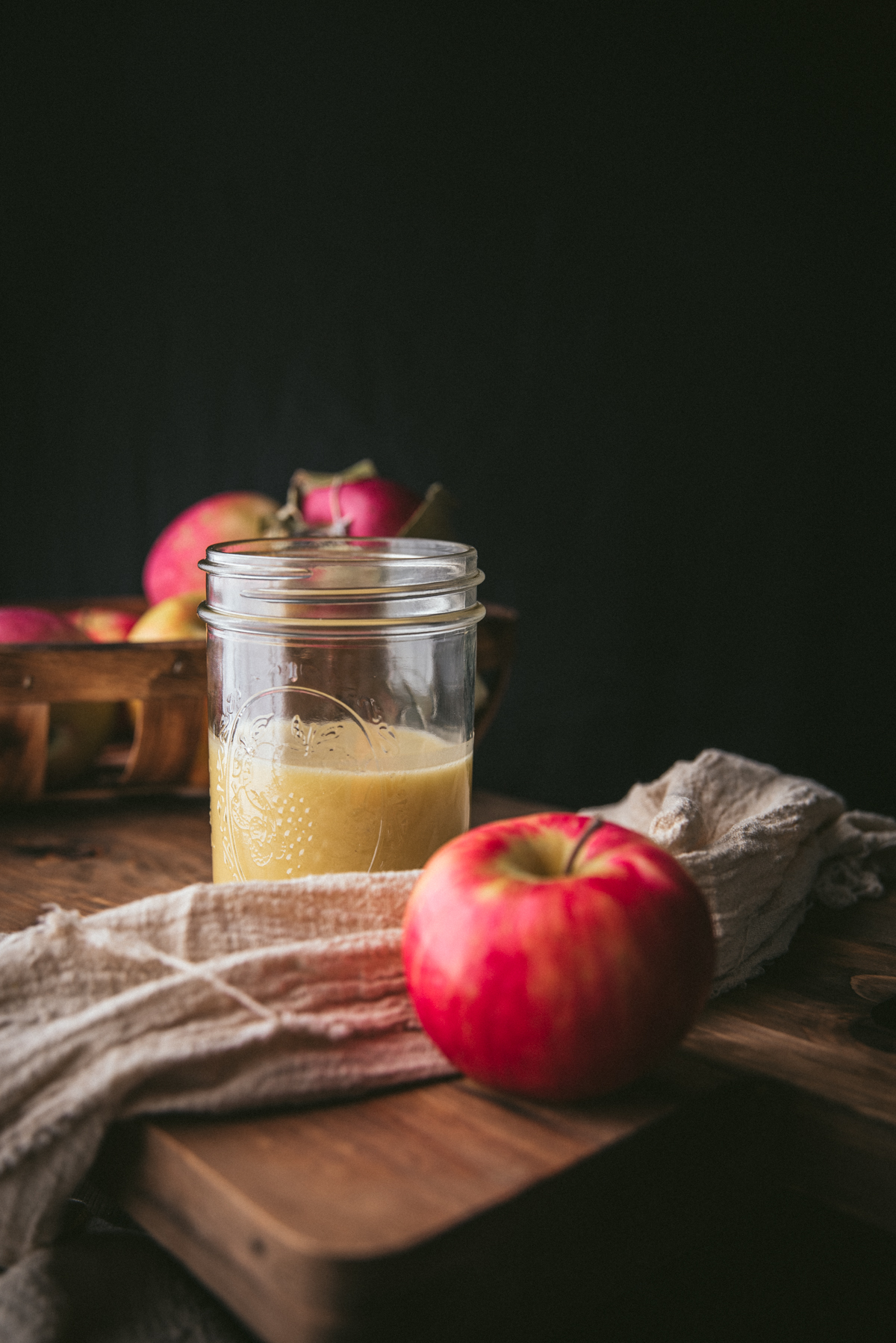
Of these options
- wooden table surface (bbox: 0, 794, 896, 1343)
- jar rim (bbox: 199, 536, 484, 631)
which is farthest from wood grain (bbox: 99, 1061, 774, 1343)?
jar rim (bbox: 199, 536, 484, 631)

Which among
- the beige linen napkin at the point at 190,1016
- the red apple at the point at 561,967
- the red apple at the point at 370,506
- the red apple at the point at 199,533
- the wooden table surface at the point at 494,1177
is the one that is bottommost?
the wooden table surface at the point at 494,1177

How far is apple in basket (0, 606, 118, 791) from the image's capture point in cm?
98

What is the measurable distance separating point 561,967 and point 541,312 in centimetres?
136

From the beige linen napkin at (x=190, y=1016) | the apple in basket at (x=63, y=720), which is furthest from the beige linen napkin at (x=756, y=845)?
the apple in basket at (x=63, y=720)

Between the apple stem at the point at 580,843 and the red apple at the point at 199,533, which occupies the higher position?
the red apple at the point at 199,533

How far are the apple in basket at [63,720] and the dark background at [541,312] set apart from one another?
0.46m

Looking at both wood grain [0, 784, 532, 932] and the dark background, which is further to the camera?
the dark background

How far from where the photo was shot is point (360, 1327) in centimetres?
36

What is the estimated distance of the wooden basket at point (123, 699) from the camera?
0.89 metres

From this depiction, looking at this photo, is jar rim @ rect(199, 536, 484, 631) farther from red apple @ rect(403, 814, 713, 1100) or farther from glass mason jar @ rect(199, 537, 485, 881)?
red apple @ rect(403, 814, 713, 1100)

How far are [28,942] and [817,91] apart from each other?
1.28 meters

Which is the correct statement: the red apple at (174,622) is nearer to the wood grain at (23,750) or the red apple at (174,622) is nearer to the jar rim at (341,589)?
the wood grain at (23,750)

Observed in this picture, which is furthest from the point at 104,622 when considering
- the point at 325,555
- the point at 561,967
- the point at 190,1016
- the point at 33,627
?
the point at 561,967

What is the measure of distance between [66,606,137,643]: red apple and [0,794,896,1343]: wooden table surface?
733 mm
